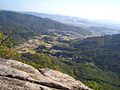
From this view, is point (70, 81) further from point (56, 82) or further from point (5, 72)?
point (5, 72)

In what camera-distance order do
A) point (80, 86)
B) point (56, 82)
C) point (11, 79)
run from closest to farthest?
point (11, 79) < point (56, 82) < point (80, 86)

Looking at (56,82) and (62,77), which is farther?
(62,77)

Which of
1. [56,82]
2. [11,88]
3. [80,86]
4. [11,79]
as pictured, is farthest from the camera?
[80,86]

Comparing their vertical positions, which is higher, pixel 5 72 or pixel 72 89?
pixel 5 72

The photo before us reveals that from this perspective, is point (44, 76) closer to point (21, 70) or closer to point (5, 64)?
point (21, 70)

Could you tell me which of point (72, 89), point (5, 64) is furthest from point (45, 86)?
point (5, 64)

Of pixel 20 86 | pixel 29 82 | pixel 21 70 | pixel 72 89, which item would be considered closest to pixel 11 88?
pixel 20 86
